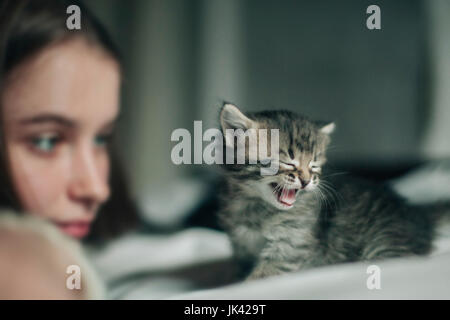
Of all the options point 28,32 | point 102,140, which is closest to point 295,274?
point 102,140

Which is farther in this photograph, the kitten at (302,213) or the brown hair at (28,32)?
the brown hair at (28,32)

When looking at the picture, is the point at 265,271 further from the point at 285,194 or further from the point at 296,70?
the point at 296,70

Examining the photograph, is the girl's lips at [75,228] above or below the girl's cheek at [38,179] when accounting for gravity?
below

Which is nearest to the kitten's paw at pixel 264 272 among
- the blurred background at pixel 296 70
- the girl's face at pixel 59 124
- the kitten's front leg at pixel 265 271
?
the kitten's front leg at pixel 265 271

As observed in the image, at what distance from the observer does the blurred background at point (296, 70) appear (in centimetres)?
60

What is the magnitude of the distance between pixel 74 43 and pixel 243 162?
→ 1.16 ft

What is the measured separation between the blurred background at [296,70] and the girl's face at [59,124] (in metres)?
0.06

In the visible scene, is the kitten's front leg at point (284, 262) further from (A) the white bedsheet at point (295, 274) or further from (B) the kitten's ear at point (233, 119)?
(B) the kitten's ear at point (233, 119)

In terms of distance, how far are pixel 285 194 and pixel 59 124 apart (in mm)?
375

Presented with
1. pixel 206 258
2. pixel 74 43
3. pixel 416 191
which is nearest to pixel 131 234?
pixel 206 258

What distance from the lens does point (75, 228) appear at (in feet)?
2.31
